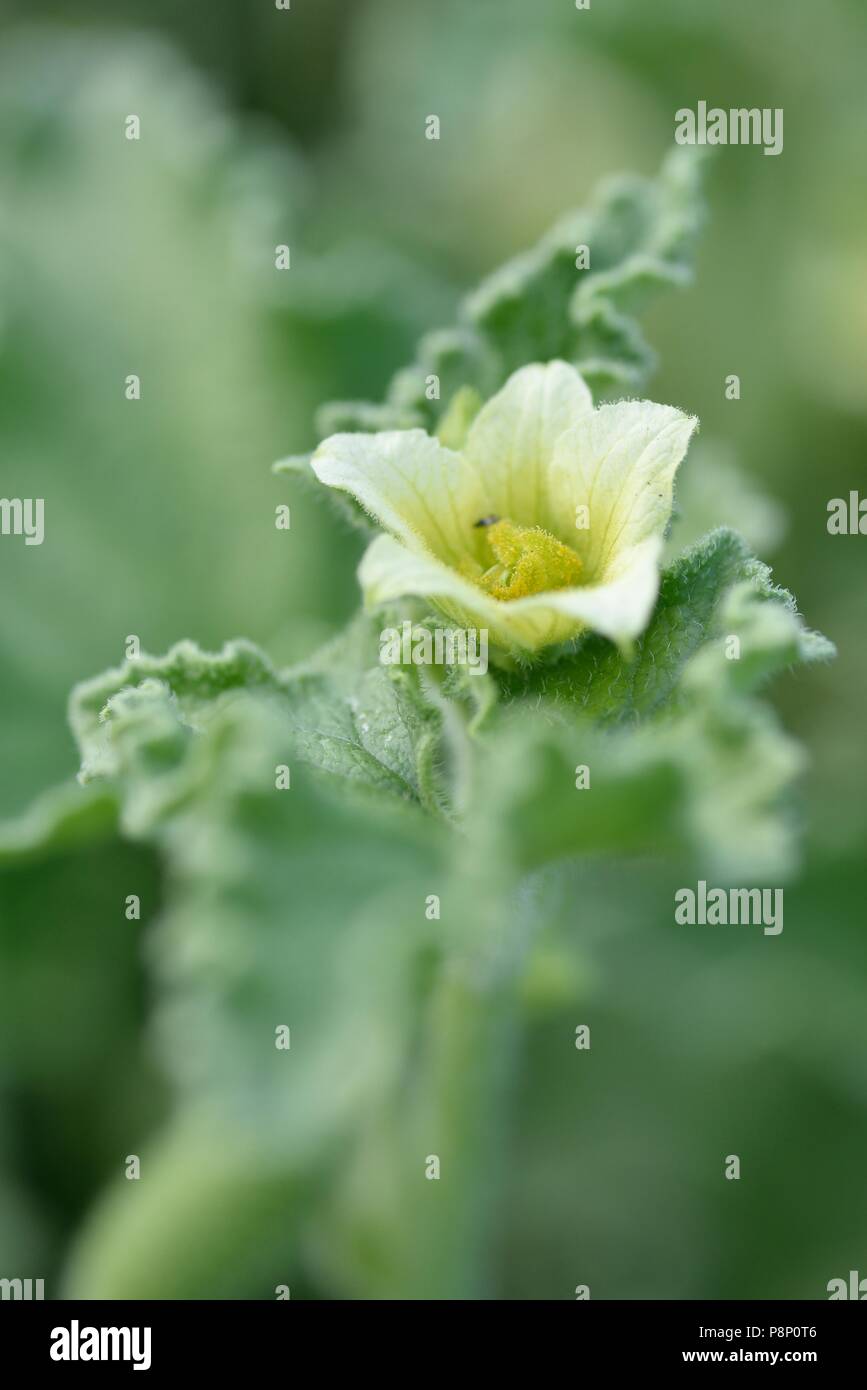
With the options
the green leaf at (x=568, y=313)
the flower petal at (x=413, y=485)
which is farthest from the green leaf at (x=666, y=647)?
the green leaf at (x=568, y=313)

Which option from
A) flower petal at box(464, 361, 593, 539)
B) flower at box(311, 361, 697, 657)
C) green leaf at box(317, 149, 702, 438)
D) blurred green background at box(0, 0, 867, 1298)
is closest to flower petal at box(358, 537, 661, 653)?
flower at box(311, 361, 697, 657)

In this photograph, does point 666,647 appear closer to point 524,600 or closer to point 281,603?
point 524,600

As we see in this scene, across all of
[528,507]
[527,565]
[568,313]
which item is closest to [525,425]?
[528,507]

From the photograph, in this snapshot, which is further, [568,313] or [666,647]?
[568,313]

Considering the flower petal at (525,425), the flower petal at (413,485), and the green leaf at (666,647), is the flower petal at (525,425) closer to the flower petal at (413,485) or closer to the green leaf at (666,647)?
the flower petal at (413,485)

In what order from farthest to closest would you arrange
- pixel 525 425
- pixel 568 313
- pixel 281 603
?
pixel 281 603 < pixel 568 313 < pixel 525 425

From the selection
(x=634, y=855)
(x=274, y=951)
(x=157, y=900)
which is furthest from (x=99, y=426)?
(x=274, y=951)
